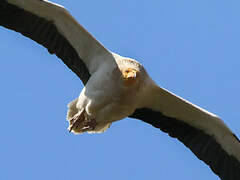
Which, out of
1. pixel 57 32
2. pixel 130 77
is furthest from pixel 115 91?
pixel 57 32

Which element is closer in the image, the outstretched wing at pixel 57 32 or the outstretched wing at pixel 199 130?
the outstretched wing at pixel 57 32

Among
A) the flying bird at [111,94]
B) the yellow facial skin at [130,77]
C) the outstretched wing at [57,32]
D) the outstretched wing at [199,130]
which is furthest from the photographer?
the outstretched wing at [199,130]

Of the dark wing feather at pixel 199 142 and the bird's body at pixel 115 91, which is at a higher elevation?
the bird's body at pixel 115 91

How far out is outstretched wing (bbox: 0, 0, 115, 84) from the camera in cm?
1127

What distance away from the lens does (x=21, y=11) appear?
11375mm

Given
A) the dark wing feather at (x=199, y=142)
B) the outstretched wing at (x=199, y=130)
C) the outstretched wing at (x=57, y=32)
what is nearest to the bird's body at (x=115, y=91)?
the outstretched wing at (x=57, y=32)

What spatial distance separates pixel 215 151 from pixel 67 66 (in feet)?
7.73

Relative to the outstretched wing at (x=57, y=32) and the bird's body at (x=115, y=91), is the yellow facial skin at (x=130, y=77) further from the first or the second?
the outstretched wing at (x=57, y=32)

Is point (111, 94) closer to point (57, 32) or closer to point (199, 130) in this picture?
point (57, 32)

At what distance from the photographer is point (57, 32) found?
38.0 ft

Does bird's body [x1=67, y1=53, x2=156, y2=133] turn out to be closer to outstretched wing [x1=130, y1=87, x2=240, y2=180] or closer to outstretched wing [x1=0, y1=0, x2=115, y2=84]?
outstretched wing [x1=0, y1=0, x2=115, y2=84]

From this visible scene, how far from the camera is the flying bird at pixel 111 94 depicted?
10.9m

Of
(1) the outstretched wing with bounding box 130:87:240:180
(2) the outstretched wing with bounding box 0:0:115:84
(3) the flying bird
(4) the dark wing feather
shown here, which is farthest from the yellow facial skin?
(4) the dark wing feather

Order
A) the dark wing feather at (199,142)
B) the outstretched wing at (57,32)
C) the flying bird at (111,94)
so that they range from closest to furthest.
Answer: the flying bird at (111,94) → the outstretched wing at (57,32) → the dark wing feather at (199,142)
